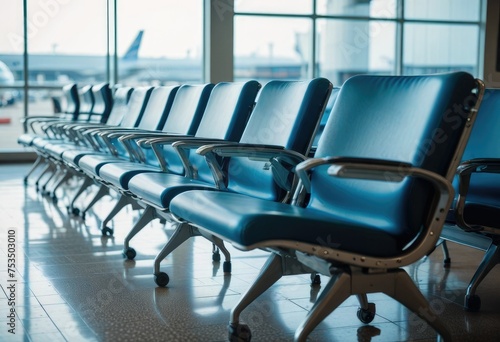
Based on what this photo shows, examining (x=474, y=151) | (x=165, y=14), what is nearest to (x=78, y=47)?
(x=165, y=14)

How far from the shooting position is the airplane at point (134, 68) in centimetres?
1033

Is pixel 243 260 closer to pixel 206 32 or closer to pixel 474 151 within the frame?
pixel 474 151

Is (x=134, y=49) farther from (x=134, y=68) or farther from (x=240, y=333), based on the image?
(x=240, y=333)

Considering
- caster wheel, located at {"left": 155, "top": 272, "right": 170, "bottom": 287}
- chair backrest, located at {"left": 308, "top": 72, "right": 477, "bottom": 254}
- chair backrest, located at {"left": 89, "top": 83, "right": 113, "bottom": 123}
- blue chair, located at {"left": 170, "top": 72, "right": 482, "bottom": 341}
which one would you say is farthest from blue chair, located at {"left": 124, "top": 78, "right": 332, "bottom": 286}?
chair backrest, located at {"left": 89, "top": 83, "right": 113, "bottom": 123}

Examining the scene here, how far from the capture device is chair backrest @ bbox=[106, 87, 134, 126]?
630 centimetres

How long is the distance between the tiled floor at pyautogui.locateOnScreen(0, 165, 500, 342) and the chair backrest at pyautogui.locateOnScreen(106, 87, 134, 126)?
2160 mm

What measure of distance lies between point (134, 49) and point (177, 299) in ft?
27.2

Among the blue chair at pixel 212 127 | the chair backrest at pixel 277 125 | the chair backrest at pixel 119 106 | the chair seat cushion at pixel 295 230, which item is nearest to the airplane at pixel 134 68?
the chair backrest at pixel 119 106

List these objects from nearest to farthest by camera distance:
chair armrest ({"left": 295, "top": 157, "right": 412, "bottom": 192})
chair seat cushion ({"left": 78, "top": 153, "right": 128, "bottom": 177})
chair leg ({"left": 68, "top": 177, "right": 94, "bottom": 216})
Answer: chair armrest ({"left": 295, "top": 157, "right": 412, "bottom": 192}), chair seat cushion ({"left": 78, "top": 153, "right": 128, "bottom": 177}), chair leg ({"left": 68, "top": 177, "right": 94, "bottom": 216})

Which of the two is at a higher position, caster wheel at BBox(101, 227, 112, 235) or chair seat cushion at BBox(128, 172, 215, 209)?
chair seat cushion at BBox(128, 172, 215, 209)

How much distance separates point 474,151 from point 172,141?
133 cm

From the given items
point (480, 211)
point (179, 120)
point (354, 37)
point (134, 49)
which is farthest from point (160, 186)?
point (354, 37)

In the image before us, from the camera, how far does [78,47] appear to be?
1059 cm

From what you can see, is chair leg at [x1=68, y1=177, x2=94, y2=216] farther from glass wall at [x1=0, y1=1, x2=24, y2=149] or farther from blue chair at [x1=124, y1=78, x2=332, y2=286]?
glass wall at [x1=0, y1=1, x2=24, y2=149]
